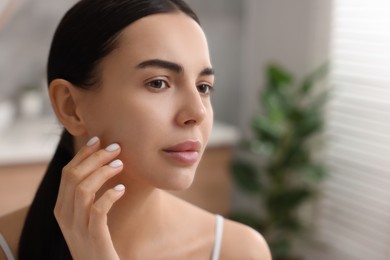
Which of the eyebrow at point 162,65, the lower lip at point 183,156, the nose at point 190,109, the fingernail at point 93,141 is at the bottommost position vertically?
the lower lip at point 183,156

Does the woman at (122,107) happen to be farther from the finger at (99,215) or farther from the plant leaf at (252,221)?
the plant leaf at (252,221)

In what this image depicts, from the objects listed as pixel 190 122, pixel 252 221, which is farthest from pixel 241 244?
pixel 252 221

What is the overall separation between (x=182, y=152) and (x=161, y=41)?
19cm

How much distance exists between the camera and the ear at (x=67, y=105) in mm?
1011

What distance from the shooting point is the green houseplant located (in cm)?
249

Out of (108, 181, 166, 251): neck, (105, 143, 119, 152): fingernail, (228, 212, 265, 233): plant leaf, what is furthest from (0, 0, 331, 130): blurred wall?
(105, 143, 119, 152): fingernail

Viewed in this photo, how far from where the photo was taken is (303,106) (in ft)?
8.85

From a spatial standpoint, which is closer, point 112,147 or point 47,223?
point 112,147

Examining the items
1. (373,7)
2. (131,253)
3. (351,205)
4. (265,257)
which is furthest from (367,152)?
(131,253)

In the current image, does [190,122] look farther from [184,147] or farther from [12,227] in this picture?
[12,227]

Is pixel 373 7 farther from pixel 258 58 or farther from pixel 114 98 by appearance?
pixel 114 98

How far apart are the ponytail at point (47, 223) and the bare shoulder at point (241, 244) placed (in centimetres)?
32

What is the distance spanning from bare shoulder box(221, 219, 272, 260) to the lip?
27 centimetres

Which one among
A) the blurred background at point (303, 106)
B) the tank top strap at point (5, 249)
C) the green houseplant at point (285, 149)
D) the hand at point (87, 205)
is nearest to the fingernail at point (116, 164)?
the hand at point (87, 205)
